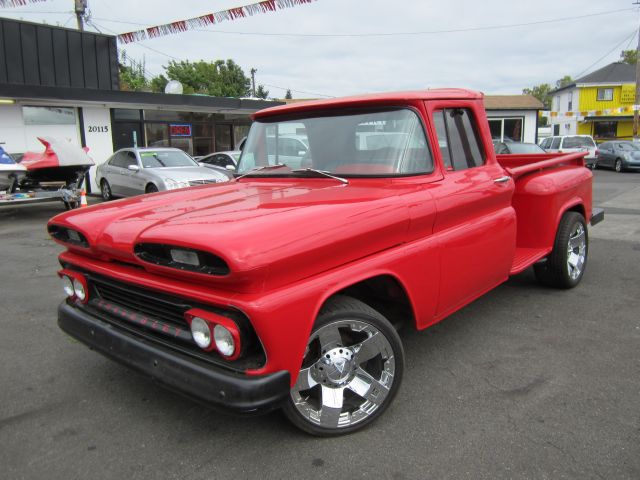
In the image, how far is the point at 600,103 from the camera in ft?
152

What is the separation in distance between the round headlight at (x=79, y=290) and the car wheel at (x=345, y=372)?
1.42m

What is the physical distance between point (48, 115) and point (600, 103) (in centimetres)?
4665

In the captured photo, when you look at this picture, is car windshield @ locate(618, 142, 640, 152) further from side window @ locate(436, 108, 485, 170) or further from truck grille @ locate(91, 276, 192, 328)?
truck grille @ locate(91, 276, 192, 328)

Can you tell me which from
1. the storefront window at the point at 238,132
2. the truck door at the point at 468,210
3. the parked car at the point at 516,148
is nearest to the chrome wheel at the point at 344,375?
the truck door at the point at 468,210

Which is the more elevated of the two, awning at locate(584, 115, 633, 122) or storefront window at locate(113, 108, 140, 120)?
awning at locate(584, 115, 633, 122)

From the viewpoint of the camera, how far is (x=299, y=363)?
2.35 meters

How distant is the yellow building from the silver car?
39565 mm

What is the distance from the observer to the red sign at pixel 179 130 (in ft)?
62.6

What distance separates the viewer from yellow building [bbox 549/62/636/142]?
4278 cm

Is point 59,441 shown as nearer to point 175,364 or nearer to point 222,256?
point 175,364

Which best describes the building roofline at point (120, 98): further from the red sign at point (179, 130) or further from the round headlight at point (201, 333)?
the round headlight at point (201, 333)

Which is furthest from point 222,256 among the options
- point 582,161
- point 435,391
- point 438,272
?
point 582,161

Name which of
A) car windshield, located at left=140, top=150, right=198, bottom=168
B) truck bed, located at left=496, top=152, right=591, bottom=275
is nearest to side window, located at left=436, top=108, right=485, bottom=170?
truck bed, located at left=496, top=152, right=591, bottom=275

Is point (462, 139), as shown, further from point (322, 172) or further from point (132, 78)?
point (132, 78)
